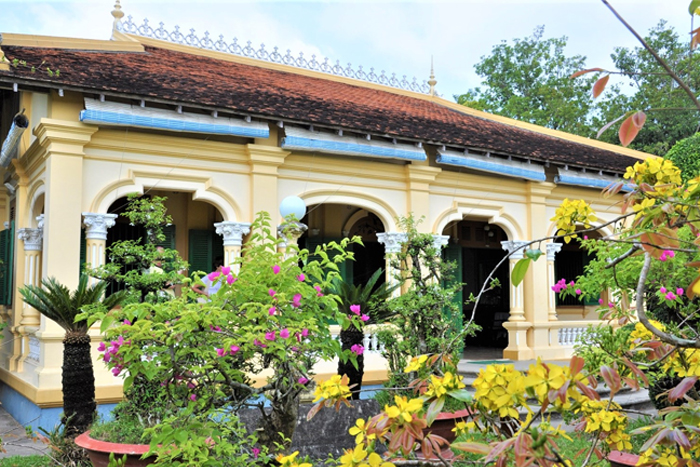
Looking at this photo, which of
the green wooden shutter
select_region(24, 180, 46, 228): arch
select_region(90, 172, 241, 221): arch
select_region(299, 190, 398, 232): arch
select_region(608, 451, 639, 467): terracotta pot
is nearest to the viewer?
select_region(608, 451, 639, 467): terracotta pot

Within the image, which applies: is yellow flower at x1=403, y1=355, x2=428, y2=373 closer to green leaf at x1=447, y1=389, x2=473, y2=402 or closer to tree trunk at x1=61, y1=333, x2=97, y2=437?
green leaf at x1=447, y1=389, x2=473, y2=402

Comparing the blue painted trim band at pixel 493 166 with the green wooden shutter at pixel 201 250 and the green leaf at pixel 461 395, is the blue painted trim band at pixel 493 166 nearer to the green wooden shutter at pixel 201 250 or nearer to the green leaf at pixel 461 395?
the green wooden shutter at pixel 201 250

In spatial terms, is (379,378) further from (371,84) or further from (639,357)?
(371,84)

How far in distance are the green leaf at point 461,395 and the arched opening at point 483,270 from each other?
11007 mm

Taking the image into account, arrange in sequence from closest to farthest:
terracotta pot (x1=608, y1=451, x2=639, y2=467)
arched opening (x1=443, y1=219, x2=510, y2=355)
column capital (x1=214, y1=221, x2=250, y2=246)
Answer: terracotta pot (x1=608, y1=451, x2=639, y2=467) < column capital (x1=214, y1=221, x2=250, y2=246) < arched opening (x1=443, y1=219, x2=510, y2=355)

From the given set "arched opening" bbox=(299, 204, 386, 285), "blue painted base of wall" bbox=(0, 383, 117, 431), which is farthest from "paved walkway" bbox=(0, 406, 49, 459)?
"arched opening" bbox=(299, 204, 386, 285)

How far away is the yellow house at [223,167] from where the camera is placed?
24.6 feet

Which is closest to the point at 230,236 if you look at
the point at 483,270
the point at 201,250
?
the point at 201,250

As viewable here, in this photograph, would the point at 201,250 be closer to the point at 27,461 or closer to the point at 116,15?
the point at 116,15

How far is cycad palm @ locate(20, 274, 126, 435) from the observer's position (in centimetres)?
575

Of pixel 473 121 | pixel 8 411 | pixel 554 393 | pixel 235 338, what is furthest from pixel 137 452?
pixel 473 121

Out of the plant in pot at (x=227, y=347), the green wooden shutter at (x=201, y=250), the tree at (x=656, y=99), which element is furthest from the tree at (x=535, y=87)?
the plant in pot at (x=227, y=347)

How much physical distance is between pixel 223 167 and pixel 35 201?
269cm

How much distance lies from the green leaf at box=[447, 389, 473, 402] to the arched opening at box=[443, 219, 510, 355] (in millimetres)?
11007
